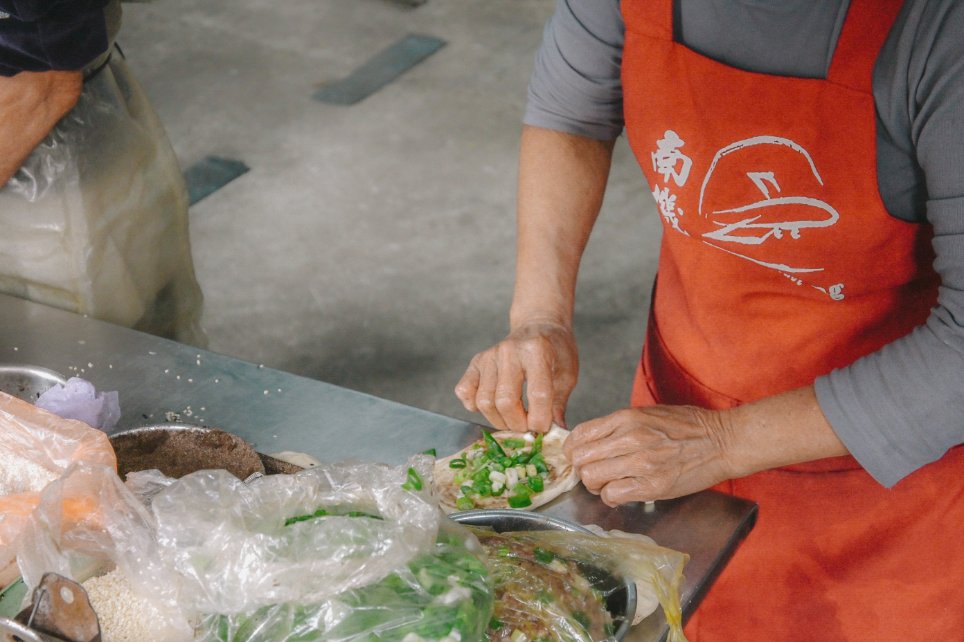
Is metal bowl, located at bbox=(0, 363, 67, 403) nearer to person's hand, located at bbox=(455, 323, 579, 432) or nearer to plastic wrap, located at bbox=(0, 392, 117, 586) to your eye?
plastic wrap, located at bbox=(0, 392, 117, 586)

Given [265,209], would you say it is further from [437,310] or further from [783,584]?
[783,584]

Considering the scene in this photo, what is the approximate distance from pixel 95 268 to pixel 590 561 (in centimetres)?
144

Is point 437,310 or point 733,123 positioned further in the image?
point 437,310

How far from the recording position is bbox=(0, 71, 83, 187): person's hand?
193 centimetres

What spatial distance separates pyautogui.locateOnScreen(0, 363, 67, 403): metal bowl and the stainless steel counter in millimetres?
72

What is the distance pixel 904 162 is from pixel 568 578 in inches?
27.2

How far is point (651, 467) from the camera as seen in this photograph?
4.46ft

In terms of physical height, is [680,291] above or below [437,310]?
above

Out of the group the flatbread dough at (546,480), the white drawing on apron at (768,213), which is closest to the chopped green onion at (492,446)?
the flatbread dough at (546,480)

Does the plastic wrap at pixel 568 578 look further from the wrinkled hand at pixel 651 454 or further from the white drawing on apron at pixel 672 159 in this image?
the white drawing on apron at pixel 672 159

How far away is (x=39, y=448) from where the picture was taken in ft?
4.30

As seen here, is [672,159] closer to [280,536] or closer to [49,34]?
[280,536]

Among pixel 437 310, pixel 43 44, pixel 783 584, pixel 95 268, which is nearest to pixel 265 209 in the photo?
pixel 437 310

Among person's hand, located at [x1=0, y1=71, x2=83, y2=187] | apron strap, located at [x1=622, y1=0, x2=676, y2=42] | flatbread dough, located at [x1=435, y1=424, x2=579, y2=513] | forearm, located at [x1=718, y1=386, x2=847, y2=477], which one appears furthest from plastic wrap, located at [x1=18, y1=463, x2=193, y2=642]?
person's hand, located at [x1=0, y1=71, x2=83, y2=187]
